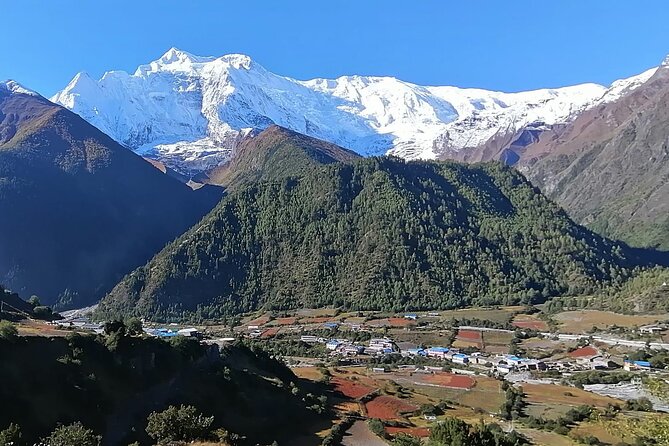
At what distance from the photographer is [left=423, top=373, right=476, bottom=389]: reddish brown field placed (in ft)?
310

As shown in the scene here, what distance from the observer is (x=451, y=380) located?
321ft

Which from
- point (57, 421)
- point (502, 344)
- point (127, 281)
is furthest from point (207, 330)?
point (57, 421)

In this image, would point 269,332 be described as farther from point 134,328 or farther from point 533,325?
point 134,328

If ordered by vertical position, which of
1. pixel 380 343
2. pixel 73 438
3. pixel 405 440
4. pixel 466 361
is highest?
pixel 73 438

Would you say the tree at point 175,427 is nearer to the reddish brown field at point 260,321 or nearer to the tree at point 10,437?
the tree at point 10,437

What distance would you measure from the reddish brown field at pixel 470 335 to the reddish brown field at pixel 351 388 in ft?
168

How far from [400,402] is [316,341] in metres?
53.6

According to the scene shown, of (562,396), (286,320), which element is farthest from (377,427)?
(286,320)

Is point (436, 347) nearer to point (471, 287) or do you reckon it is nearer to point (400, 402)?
point (400, 402)

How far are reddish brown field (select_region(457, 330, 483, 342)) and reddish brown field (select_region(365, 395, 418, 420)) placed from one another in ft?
181

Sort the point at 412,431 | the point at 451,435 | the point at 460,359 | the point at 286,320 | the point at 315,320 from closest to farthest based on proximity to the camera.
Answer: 1. the point at 451,435
2. the point at 412,431
3. the point at 460,359
4. the point at 315,320
5. the point at 286,320

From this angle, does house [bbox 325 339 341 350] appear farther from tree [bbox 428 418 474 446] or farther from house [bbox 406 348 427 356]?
tree [bbox 428 418 474 446]

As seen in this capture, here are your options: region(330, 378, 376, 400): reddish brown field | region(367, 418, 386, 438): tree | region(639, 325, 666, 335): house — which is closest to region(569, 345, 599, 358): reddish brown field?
region(639, 325, 666, 335): house

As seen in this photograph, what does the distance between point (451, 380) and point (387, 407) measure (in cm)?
2420
